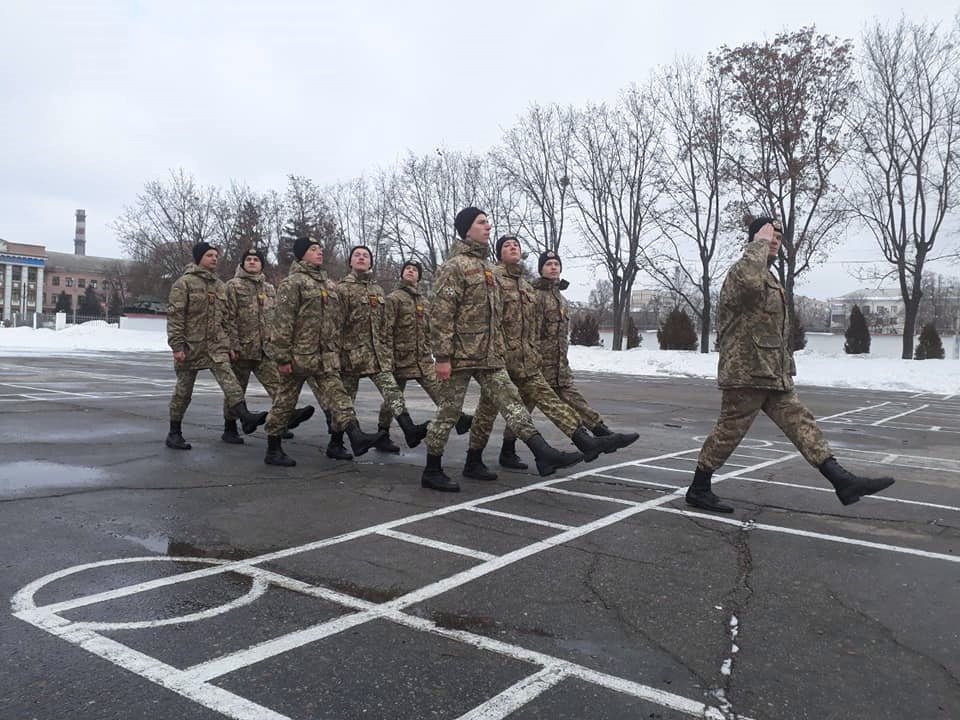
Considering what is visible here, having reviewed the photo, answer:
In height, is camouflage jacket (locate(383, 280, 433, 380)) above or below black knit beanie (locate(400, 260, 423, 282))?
below

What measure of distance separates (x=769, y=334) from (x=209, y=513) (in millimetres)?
4102

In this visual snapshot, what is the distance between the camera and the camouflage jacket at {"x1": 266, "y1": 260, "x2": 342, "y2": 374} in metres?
6.61

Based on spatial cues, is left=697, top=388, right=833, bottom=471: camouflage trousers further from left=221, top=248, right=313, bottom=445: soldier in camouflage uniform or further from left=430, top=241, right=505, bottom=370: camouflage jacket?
left=221, top=248, right=313, bottom=445: soldier in camouflage uniform

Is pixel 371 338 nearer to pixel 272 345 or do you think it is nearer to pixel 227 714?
pixel 272 345

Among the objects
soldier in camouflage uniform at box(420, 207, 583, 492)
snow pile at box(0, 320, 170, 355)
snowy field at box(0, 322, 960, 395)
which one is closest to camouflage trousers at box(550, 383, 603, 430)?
soldier in camouflage uniform at box(420, 207, 583, 492)

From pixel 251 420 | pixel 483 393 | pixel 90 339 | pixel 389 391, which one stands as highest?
pixel 483 393

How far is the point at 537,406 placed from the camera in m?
6.32

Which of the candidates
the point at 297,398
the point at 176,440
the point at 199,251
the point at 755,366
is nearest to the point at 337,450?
the point at 297,398

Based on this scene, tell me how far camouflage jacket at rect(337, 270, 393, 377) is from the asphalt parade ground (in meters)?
0.99

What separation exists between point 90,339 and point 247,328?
123ft

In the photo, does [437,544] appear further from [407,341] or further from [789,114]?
[789,114]

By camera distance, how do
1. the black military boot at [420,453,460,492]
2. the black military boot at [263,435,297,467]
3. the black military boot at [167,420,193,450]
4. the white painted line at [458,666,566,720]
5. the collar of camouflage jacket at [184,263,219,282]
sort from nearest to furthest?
the white painted line at [458,666,566,720]
the black military boot at [420,453,460,492]
the black military boot at [263,435,297,467]
the black military boot at [167,420,193,450]
the collar of camouflage jacket at [184,263,219,282]

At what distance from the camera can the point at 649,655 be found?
3.00 meters

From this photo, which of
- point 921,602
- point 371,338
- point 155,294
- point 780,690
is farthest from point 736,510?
point 155,294
